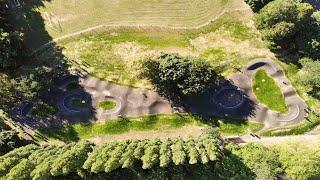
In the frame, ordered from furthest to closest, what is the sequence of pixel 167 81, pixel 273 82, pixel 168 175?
pixel 273 82 → pixel 167 81 → pixel 168 175

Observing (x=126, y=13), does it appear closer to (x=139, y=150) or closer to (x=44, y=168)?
(x=139, y=150)

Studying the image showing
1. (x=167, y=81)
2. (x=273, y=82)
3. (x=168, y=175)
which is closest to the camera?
(x=168, y=175)

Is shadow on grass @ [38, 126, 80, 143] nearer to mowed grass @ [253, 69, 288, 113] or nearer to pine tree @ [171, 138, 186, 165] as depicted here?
pine tree @ [171, 138, 186, 165]

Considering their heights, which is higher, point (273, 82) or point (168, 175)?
point (273, 82)

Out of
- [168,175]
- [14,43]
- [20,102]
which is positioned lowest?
[168,175]

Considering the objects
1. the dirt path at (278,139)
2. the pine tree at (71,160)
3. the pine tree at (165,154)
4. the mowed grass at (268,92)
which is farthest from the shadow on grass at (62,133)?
the mowed grass at (268,92)

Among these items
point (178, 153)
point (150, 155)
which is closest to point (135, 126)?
point (150, 155)

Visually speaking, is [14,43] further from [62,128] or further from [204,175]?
[204,175]

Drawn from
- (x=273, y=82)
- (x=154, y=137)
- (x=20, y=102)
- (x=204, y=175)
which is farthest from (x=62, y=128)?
(x=273, y=82)
